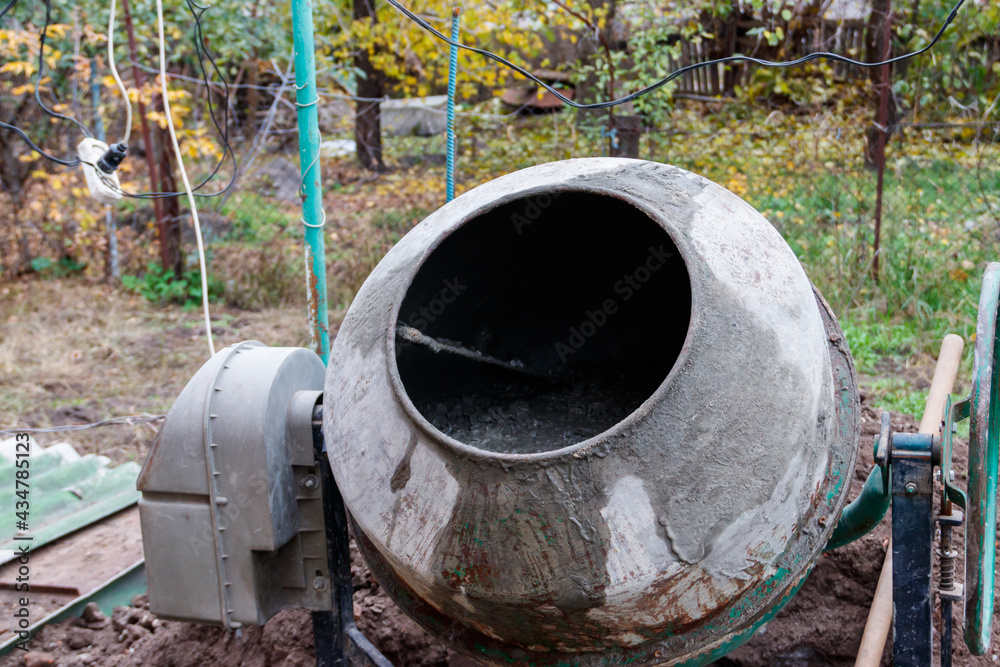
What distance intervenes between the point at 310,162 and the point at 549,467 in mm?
1998

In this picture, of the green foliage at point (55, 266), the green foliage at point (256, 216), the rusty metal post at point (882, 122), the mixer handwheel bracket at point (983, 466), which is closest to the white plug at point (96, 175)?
the mixer handwheel bracket at point (983, 466)

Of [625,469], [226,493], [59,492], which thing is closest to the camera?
[625,469]

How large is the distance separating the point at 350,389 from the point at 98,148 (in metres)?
2.14

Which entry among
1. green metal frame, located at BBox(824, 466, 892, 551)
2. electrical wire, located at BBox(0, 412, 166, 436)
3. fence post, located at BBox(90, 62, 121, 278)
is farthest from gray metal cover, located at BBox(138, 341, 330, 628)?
fence post, located at BBox(90, 62, 121, 278)

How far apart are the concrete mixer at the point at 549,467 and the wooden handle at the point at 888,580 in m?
0.26

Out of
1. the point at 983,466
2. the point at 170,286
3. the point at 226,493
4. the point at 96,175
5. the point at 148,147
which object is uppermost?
the point at 148,147

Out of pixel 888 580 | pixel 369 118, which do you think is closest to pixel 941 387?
pixel 888 580

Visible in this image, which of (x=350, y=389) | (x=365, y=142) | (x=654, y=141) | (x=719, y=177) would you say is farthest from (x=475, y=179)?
(x=350, y=389)

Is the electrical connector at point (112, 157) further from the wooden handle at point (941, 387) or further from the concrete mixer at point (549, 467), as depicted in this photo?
the wooden handle at point (941, 387)

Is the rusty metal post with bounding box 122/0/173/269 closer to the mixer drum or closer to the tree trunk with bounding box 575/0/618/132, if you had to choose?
the tree trunk with bounding box 575/0/618/132

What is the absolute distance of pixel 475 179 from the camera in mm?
6344

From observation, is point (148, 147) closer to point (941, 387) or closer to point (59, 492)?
point (59, 492)

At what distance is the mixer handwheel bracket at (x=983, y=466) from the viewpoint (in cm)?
147

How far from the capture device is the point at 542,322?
8.81ft
